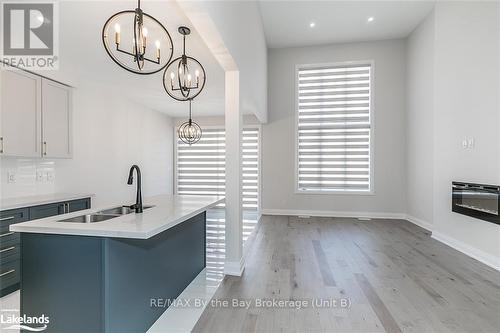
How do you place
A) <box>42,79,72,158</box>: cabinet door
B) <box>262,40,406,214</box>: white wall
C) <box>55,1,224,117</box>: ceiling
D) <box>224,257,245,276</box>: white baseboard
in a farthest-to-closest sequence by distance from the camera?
<box>262,40,406,214</box>: white wall
<box>42,79,72,158</box>: cabinet door
<box>224,257,245,276</box>: white baseboard
<box>55,1,224,117</box>: ceiling

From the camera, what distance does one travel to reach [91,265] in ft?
5.45

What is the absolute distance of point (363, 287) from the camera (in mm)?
2717

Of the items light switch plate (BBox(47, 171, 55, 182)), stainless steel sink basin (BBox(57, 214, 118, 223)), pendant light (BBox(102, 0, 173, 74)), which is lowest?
stainless steel sink basin (BBox(57, 214, 118, 223))

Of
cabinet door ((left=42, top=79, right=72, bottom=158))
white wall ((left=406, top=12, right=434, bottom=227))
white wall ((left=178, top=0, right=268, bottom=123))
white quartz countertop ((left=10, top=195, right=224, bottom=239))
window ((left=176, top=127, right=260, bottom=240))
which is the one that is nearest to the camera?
white quartz countertop ((left=10, top=195, right=224, bottom=239))

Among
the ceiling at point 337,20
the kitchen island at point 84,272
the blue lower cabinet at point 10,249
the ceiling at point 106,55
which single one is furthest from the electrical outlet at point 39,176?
the ceiling at point 337,20

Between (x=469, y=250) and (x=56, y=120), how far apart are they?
6.17m

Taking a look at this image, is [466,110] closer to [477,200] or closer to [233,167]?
[477,200]

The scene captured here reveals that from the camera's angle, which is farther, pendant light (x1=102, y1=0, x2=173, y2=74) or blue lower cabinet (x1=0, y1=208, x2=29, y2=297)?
blue lower cabinet (x1=0, y1=208, x2=29, y2=297)

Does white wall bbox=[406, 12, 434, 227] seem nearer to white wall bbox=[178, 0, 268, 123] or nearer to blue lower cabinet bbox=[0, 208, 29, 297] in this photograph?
white wall bbox=[178, 0, 268, 123]

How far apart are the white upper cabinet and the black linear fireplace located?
5.81 metres

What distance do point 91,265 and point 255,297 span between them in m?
1.52

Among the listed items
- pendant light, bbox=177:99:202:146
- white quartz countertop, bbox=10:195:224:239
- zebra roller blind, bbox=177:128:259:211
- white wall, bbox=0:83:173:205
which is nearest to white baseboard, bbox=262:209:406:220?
zebra roller blind, bbox=177:128:259:211

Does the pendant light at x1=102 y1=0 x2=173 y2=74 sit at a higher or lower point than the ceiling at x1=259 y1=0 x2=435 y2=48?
lower

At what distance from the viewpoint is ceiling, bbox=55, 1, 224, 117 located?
98.7 inches
